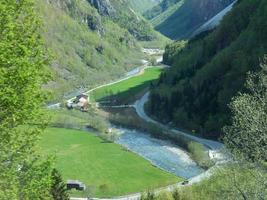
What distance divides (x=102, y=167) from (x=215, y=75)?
2023 inches

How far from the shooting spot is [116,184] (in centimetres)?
9562

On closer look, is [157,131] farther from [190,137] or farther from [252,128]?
[252,128]

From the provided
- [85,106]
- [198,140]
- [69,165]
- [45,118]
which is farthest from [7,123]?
[85,106]

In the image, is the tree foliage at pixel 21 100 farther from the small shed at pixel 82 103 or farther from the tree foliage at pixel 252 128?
the small shed at pixel 82 103

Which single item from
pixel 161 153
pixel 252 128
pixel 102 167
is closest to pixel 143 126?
pixel 161 153

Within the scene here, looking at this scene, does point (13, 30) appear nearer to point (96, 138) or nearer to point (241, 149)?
point (241, 149)

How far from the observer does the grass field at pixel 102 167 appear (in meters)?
93.9

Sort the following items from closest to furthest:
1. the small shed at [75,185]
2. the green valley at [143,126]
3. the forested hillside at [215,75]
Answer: the green valley at [143,126] → the small shed at [75,185] → the forested hillside at [215,75]

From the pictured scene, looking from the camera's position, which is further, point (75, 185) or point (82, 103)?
point (82, 103)

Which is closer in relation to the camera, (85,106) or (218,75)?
(218,75)

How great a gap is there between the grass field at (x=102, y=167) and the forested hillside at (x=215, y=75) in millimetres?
23974

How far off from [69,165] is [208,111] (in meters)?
44.8

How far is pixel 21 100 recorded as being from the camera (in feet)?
55.8

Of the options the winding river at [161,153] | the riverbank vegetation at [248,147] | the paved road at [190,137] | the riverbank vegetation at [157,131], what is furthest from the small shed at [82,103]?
the riverbank vegetation at [248,147]
